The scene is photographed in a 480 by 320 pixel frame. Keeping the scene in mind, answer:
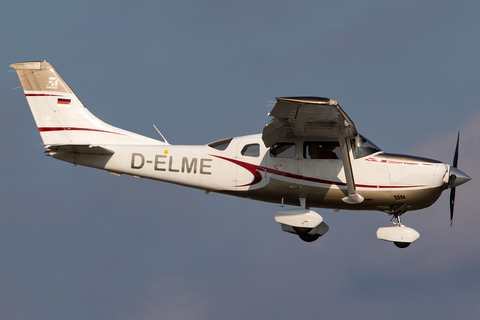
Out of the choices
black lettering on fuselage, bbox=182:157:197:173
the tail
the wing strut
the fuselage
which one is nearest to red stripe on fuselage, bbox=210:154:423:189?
the fuselage

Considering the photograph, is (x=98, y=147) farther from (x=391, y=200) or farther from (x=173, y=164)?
(x=391, y=200)

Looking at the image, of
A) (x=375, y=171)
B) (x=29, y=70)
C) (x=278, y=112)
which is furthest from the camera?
(x=29, y=70)

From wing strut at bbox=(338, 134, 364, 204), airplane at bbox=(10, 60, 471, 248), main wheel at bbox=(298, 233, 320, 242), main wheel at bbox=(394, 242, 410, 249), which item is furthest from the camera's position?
main wheel at bbox=(298, 233, 320, 242)

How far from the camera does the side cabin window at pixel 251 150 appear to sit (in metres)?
15.3

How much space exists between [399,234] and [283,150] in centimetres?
379

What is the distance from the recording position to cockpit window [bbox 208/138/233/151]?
15633 millimetres

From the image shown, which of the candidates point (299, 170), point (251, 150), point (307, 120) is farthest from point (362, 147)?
point (251, 150)

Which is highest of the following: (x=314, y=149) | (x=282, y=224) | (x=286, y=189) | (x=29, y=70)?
(x=29, y=70)

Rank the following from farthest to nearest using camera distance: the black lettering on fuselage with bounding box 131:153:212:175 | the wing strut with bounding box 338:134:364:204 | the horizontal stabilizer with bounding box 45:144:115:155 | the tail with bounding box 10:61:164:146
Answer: the tail with bounding box 10:61:164:146
the black lettering on fuselage with bounding box 131:153:212:175
the horizontal stabilizer with bounding box 45:144:115:155
the wing strut with bounding box 338:134:364:204

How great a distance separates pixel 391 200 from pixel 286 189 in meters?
2.81

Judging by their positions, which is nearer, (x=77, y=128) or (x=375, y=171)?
(x=375, y=171)

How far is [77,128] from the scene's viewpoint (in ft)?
54.3

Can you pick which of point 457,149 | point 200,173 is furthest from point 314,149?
point 457,149

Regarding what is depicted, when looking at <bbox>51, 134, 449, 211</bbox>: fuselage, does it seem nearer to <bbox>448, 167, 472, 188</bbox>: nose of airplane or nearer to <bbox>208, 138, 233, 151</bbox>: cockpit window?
<bbox>208, 138, 233, 151</bbox>: cockpit window
